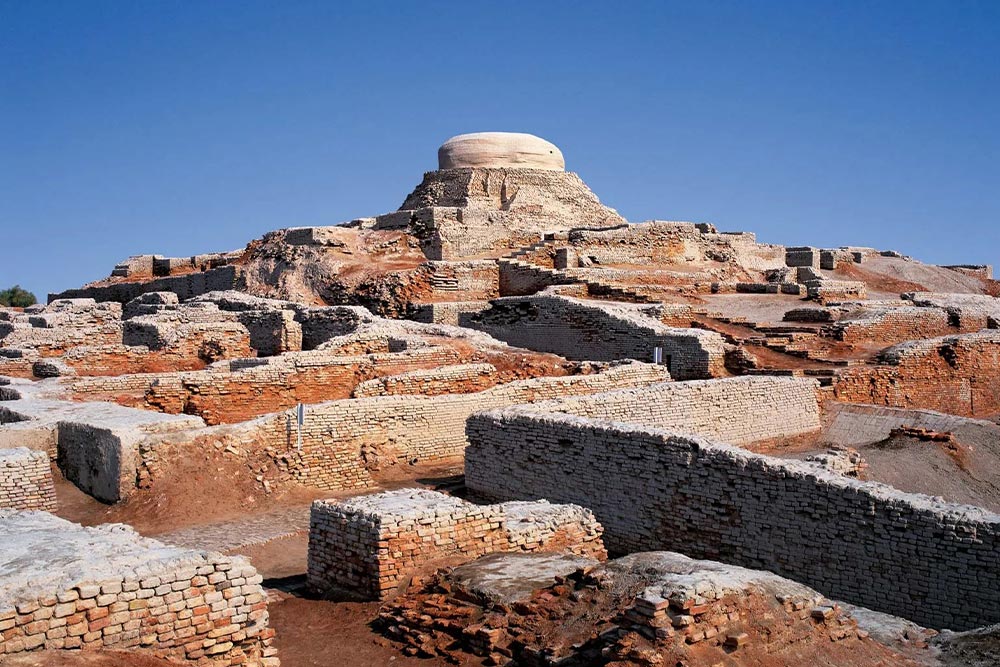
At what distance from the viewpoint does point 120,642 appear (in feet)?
15.2

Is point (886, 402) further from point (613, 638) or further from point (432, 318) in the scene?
point (613, 638)

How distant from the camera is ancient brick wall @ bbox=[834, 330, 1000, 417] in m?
15.5

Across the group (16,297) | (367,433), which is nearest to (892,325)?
(367,433)

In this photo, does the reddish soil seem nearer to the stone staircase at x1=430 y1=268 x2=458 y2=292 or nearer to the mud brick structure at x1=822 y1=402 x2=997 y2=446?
the mud brick structure at x1=822 y1=402 x2=997 y2=446

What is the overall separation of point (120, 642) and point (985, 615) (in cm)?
504

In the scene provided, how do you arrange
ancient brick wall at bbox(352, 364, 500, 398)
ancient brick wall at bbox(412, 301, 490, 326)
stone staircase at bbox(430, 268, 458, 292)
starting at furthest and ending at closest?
1. stone staircase at bbox(430, 268, 458, 292)
2. ancient brick wall at bbox(412, 301, 490, 326)
3. ancient brick wall at bbox(352, 364, 500, 398)

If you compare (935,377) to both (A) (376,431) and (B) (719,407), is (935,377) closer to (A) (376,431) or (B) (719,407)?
(B) (719,407)

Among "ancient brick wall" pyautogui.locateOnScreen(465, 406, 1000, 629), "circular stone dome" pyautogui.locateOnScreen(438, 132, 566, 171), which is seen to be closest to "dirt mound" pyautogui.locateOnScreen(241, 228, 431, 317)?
"circular stone dome" pyautogui.locateOnScreen(438, 132, 566, 171)

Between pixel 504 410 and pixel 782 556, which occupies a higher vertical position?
pixel 504 410

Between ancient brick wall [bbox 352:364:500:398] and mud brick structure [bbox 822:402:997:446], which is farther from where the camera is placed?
mud brick structure [bbox 822:402:997:446]

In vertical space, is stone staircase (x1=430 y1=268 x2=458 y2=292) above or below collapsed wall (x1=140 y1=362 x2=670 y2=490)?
above

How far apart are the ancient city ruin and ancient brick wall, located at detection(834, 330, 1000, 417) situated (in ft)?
0.20

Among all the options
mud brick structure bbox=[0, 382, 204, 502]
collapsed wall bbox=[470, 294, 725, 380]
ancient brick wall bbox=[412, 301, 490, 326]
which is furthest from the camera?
ancient brick wall bbox=[412, 301, 490, 326]

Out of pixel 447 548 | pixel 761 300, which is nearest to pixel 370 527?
pixel 447 548
